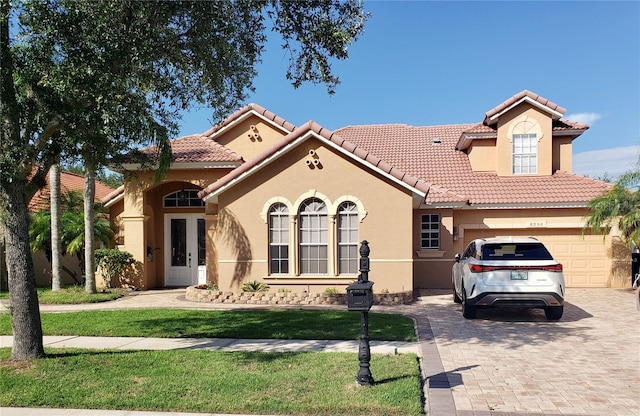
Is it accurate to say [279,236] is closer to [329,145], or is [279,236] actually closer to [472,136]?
[329,145]

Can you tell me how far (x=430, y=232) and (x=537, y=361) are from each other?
29.2 ft

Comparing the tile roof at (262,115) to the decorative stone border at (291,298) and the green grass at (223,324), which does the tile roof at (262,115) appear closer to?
the decorative stone border at (291,298)

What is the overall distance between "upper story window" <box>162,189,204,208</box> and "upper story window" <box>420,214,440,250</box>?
815cm

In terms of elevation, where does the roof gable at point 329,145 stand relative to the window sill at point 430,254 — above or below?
above

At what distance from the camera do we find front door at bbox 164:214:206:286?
53.7 ft

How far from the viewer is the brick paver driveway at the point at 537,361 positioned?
522cm

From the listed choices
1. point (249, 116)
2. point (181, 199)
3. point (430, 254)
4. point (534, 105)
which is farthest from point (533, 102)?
point (181, 199)

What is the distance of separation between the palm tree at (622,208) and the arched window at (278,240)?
978 centimetres

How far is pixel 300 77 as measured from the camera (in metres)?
8.65

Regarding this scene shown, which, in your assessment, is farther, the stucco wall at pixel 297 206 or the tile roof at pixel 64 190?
the tile roof at pixel 64 190

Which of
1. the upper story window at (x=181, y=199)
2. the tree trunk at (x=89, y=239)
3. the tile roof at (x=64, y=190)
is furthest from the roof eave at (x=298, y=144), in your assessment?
the tile roof at (x=64, y=190)

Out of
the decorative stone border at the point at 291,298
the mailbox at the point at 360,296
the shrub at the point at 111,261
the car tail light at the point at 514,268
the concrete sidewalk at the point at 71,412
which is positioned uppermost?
the mailbox at the point at 360,296

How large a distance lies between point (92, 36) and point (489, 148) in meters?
15.0

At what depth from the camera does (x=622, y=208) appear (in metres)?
14.1
